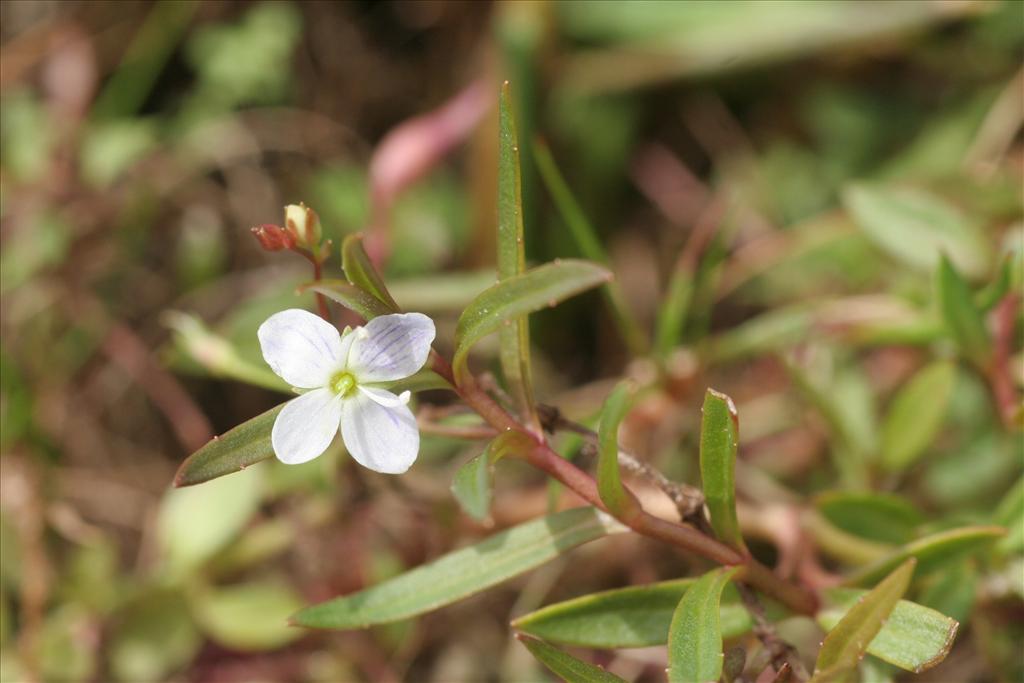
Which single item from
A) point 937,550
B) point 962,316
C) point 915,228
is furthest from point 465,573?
point 915,228

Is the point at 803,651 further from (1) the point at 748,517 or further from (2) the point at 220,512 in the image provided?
(2) the point at 220,512

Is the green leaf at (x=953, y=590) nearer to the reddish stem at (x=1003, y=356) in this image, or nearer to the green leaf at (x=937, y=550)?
the green leaf at (x=937, y=550)

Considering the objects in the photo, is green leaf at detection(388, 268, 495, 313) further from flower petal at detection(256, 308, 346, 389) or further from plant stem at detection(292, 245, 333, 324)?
flower petal at detection(256, 308, 346, 389)

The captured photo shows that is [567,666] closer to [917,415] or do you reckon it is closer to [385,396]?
[385,396]

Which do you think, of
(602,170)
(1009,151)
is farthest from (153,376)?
(1009,151)

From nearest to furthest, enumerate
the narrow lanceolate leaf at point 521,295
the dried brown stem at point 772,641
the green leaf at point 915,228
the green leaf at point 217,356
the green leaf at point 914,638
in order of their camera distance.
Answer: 1. the narrow lanceolate leaf at point 521,295
2. the green leaf at point 914,638
3. the dried brown stem at point 772,641
4. the green leaf at point 217,356
5. the green leaf at point 915,228

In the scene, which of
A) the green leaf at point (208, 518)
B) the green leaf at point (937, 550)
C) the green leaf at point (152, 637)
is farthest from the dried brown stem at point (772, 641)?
the green leaf at point (152, 637)
